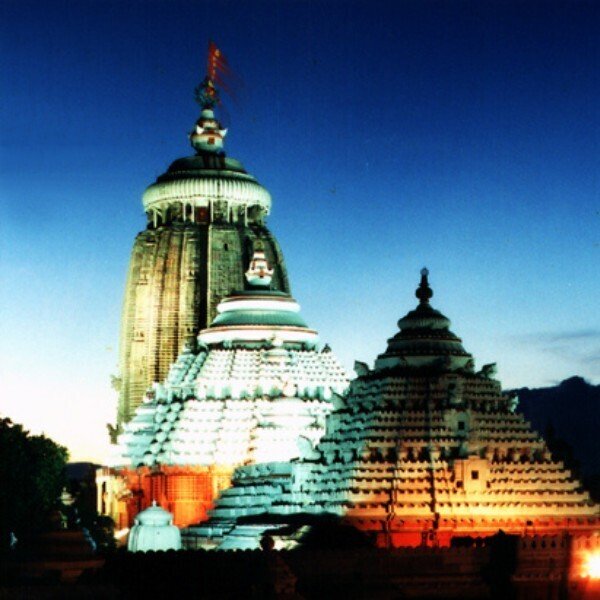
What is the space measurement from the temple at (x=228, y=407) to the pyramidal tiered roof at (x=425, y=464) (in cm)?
1059

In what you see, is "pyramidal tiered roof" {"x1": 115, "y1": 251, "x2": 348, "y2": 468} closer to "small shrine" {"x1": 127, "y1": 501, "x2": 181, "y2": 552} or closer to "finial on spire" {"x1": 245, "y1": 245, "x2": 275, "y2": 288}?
"finial on spire" {"x1": 245, "y1": 245, "x2": 275, "y2": 288}

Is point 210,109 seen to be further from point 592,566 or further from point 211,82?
point 592,566

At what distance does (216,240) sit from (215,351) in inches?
729

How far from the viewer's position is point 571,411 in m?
167

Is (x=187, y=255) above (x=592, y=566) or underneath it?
above

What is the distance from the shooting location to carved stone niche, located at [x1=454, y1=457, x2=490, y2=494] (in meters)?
56.9

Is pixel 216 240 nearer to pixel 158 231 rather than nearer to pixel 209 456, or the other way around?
pixel 158 231

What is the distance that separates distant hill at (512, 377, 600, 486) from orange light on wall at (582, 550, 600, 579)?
4095 inches

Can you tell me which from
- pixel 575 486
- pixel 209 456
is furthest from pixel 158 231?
pixel 575 486

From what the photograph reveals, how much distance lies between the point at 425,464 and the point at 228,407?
2078 centimetres

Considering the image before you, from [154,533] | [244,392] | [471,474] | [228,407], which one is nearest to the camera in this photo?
[471,474]

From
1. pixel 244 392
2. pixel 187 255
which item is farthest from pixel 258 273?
pixel 187 255

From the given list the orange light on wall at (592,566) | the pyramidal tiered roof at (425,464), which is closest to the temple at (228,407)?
the pyramidal tiered roof at (425,464)

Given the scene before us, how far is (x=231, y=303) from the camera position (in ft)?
269
